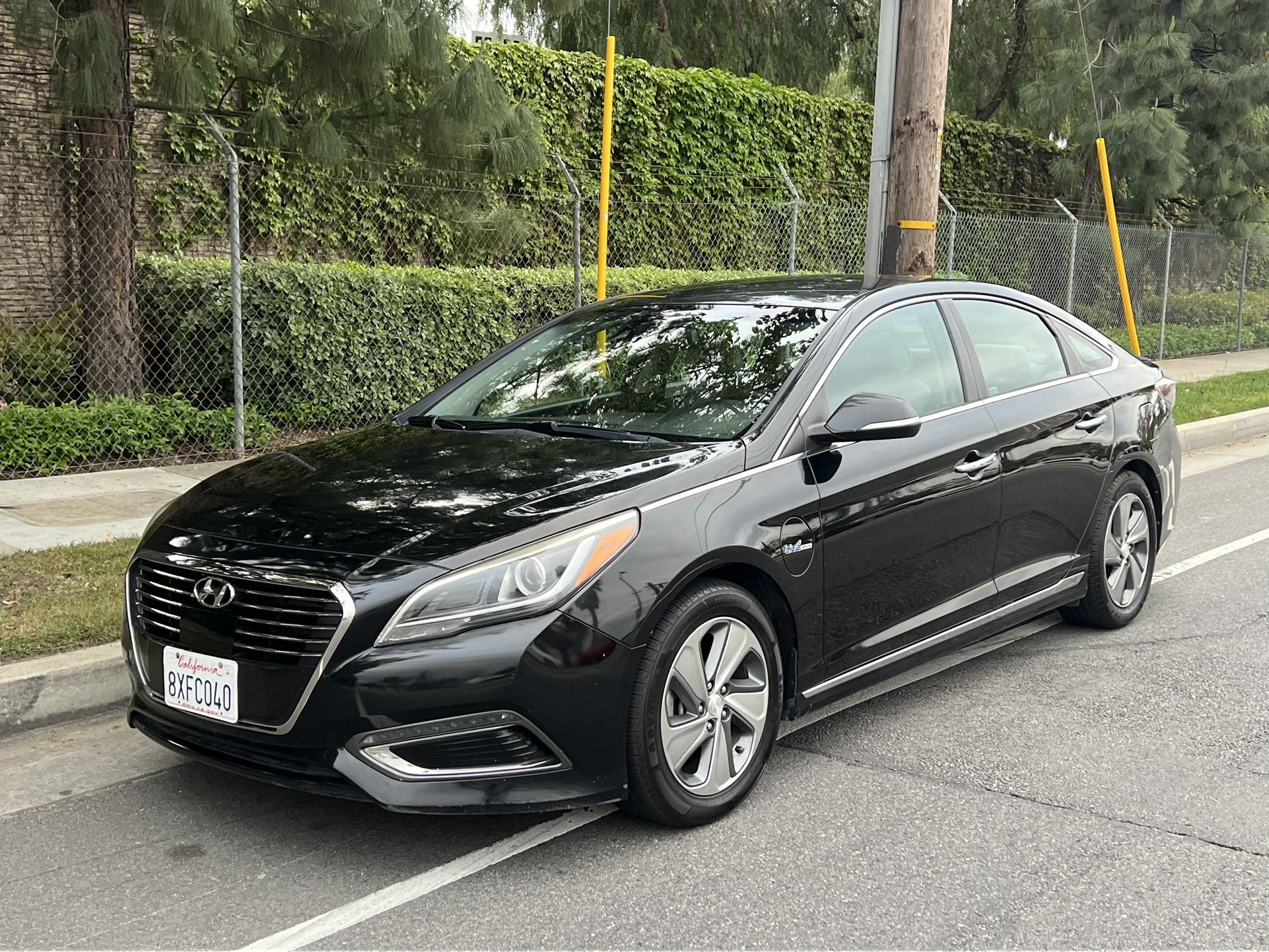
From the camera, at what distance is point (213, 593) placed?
3.61 metres

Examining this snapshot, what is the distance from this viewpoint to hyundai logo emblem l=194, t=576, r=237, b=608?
3.57m

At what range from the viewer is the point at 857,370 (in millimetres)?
4621

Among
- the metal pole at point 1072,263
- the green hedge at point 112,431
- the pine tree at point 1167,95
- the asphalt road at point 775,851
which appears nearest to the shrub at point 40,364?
the green hedge at point 112,431

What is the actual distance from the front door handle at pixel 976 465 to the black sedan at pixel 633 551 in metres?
0.01

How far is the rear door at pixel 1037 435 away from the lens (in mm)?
5055

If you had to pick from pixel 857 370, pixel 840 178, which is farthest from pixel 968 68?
pixel 857 370

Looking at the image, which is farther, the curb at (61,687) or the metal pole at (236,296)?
the metal pole at (236,296)

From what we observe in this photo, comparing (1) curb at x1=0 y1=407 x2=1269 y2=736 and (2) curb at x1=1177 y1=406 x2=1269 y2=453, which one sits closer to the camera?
(1) curb at x1=0 y1=407 x2=1269 y2=736

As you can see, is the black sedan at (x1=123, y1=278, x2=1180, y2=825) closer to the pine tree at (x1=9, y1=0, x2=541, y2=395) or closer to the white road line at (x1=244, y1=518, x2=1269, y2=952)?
the white road line at (x1=244, y1=518, x2=1269, y2=952)

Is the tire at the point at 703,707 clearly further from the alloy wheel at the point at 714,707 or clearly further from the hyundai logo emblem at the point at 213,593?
the hyundai logo emblem at the point at 213,593

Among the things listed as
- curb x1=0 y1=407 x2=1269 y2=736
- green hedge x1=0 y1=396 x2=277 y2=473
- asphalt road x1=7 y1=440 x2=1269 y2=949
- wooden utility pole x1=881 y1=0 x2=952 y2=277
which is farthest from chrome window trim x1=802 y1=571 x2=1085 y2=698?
green hedge x1=0 y1=396 x2=277 y2=473

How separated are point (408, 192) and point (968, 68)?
1556 cm

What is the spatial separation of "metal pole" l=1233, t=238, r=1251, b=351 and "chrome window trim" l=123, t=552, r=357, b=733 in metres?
20.3

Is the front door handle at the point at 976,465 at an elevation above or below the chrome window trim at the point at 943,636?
above
